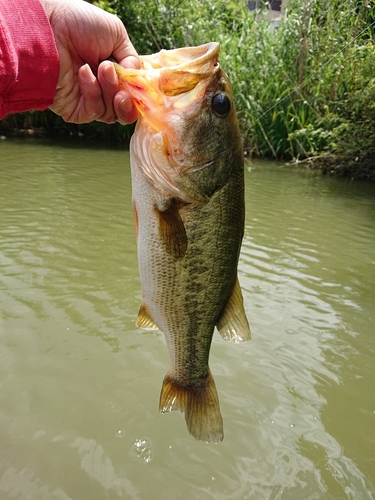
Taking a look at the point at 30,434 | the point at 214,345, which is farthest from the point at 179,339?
the point at 214,345

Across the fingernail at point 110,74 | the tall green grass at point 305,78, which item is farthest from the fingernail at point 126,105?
A: the tall green grass at point 305,78

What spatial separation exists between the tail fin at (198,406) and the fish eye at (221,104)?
44.6 inches

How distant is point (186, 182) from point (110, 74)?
56 centimetres

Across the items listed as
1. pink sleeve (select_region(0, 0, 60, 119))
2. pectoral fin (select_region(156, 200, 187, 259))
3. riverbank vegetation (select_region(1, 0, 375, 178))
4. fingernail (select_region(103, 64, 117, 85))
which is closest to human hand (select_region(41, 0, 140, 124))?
fingernail (select_region(103, 64, 117, 85))

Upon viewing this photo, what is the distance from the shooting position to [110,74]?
1.85 meters

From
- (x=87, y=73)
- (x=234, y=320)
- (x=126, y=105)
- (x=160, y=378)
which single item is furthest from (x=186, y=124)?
(x=160, y=378)

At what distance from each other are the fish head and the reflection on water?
1.53 m

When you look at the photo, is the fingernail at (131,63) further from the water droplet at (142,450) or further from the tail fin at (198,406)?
the water droplet at (142,450)

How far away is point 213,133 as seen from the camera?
68.7 inches

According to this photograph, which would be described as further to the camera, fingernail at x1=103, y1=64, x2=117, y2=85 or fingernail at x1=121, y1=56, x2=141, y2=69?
fingernail at x1=121, y1=56, x2=141, y2=69

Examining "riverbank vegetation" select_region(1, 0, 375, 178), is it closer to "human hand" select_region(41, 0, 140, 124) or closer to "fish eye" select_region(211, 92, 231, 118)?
"human hand" select_region(41, 0, 140, 124)

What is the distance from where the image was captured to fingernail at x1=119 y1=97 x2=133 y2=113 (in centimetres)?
181

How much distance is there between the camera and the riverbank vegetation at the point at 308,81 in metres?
10.5

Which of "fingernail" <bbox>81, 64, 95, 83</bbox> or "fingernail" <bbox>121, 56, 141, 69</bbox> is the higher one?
"fingernail" <bbox>121, 56, 141, 69</bbox>
